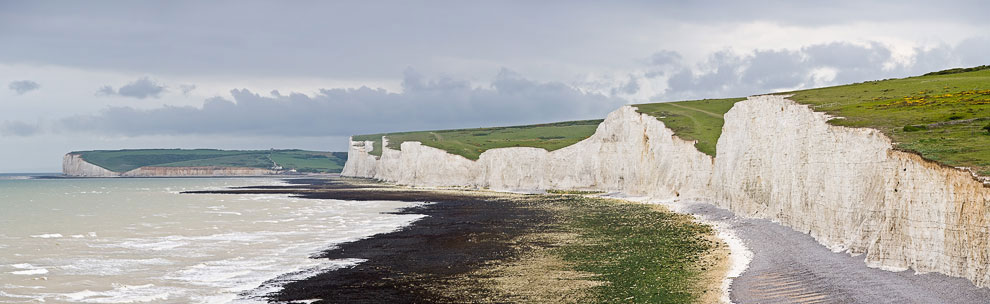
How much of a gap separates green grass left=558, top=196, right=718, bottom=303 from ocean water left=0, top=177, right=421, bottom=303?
11.1 metres

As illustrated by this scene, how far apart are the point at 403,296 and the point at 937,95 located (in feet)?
149

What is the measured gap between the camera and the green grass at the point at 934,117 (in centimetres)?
2351

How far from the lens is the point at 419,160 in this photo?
138 meters

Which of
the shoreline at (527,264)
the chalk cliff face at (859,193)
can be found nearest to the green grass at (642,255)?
the shoreline at (527,264)

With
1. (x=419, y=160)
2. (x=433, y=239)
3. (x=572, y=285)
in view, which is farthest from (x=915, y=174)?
(x=419, y=160)

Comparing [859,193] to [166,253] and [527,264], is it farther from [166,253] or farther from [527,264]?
[166,253]

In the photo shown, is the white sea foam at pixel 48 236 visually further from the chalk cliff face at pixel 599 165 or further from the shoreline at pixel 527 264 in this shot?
the chalk cliff face at pixel 599 165

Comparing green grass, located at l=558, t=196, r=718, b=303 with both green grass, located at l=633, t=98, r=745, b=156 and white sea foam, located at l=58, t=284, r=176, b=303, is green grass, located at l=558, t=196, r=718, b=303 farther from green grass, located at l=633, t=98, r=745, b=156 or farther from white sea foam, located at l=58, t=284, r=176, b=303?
green grass, located at l=633, t=98, r=745, b=156

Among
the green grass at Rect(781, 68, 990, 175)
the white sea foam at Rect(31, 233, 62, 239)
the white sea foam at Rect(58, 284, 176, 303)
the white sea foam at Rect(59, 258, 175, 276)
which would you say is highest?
the green grass at Rect(781, 68, 990, 175)

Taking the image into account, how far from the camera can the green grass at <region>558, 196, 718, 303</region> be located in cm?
2253

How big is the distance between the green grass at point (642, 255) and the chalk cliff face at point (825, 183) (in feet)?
17.1

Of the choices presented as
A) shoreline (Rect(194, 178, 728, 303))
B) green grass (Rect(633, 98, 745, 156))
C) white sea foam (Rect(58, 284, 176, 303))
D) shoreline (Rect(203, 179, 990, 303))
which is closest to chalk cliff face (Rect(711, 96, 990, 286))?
shoreline (Rect(203, 179, 990, 303))

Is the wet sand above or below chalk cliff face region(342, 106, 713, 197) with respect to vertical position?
below

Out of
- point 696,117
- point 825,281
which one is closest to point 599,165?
point 696,117
